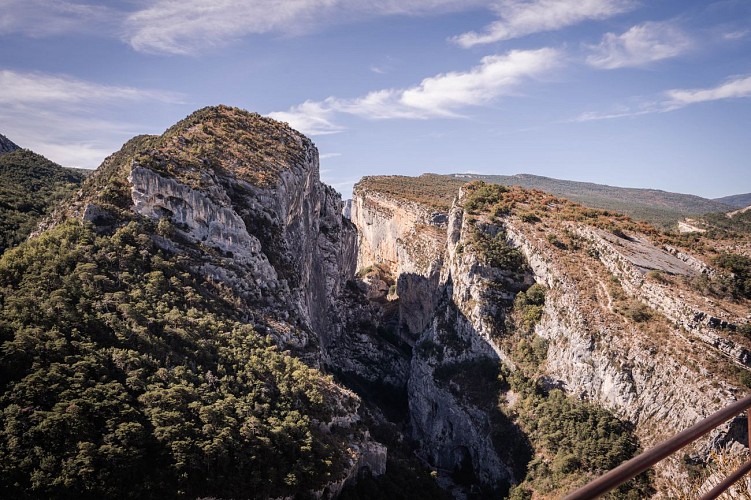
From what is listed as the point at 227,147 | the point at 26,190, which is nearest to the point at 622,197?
the point at 227,147

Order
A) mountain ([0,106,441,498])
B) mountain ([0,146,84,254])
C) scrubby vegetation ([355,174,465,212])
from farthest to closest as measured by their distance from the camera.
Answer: scrubby vegetation ([355,174,465,212])
mountain ([0,146,84,254])
mountain ([0,106,441,498])

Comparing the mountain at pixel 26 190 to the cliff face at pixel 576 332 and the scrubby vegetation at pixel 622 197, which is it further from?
the scrubby vegetation at pixel 622 197

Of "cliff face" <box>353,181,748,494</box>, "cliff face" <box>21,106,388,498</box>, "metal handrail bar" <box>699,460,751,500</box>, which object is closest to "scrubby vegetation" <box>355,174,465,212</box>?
"cliff face" <box>353,181,748,494</box>

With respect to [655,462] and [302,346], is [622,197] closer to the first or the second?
[302,346]

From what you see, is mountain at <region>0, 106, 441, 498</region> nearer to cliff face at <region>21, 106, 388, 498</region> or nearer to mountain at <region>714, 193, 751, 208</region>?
cliff face at <region>21, 106, 388, 498</region>

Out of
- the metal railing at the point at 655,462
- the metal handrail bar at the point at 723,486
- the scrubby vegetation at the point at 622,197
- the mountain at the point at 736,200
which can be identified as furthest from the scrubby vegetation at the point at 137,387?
the mountain at the point at 736,200

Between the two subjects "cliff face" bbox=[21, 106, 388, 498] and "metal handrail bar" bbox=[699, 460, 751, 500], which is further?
"cliff face" bbox=[21, 106, 388, 498]
